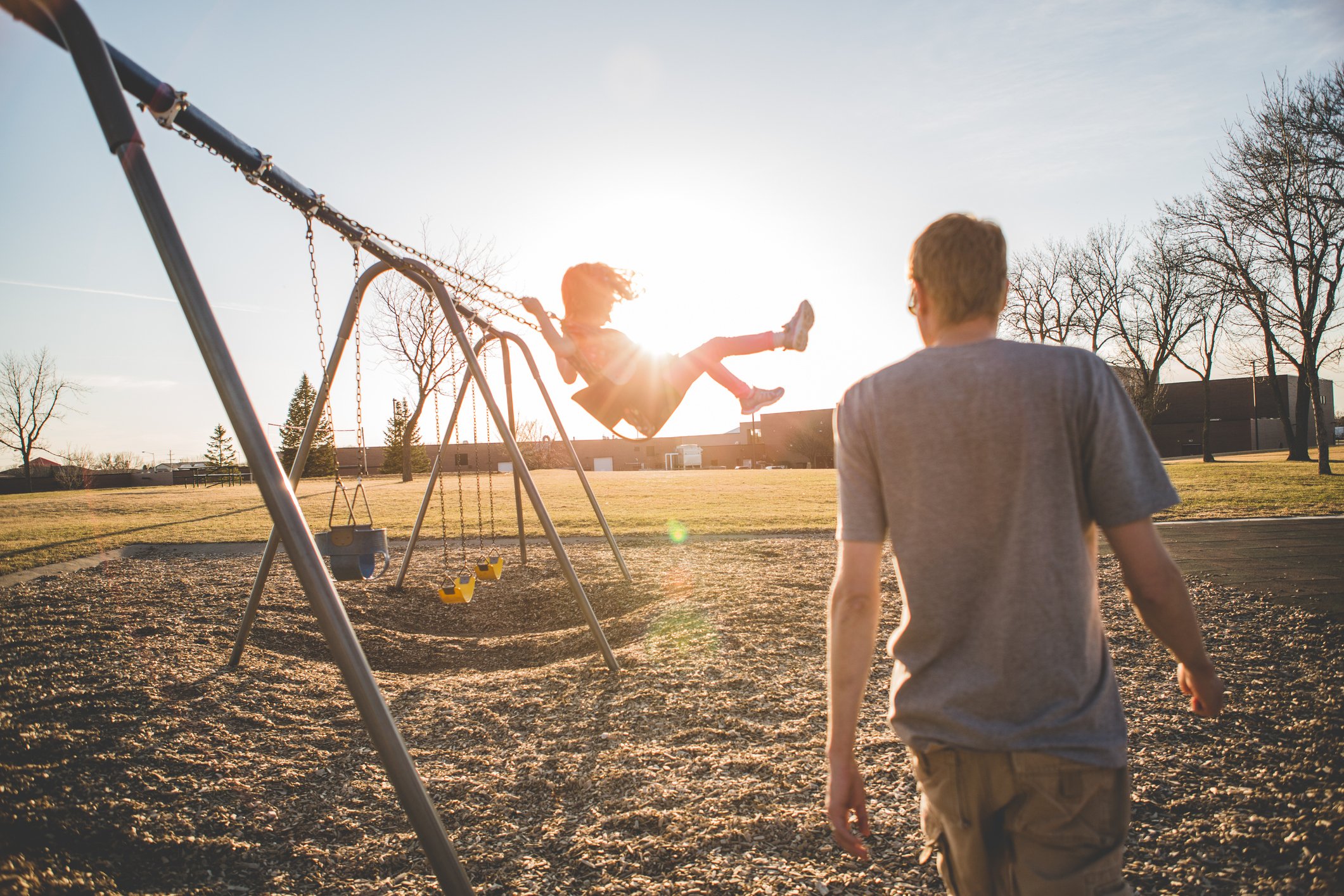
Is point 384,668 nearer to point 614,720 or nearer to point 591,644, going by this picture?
point 591,644

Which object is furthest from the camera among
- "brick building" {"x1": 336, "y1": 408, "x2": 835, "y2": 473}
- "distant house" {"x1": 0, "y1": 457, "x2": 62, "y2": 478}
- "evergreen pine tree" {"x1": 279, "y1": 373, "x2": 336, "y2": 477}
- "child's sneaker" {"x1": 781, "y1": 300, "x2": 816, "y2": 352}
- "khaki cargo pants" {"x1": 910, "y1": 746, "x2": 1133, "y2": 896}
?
"brick building" {"x1": 336, "y1": 408, "x2": 835, "y2": 473}

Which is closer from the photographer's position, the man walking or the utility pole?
the man walking

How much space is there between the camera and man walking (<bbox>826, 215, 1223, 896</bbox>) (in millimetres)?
1118

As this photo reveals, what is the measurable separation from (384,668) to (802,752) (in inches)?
118

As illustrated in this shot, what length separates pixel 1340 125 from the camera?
15953 millimetres

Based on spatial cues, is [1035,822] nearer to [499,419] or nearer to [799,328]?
[799,328]

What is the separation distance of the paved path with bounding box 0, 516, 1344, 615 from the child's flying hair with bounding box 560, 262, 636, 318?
5525 mm

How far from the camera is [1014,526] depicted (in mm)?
1156

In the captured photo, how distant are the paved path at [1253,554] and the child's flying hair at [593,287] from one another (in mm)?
5525

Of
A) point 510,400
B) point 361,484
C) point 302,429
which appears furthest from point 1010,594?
point 302,429

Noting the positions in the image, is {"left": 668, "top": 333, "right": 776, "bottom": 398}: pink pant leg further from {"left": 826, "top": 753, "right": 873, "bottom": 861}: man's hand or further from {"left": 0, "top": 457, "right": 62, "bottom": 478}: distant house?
{"left": 0, "top": 457, "right": 62, "bottom": 478}: distant house

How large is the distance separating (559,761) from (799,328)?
252 cm

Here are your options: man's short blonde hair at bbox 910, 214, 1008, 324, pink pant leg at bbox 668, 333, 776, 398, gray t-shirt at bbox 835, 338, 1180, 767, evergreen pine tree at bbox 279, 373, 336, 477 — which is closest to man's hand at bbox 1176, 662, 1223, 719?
gray t-shirt at bbox 835, 338, 1180, 767

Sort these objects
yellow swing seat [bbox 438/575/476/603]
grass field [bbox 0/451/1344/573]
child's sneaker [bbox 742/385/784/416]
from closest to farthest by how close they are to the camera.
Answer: child's sneaker [bbox 742/385/784/416], yellow swing seat [bbox 438/575/476/603], grass field [bbox 0/451/1344/573]
